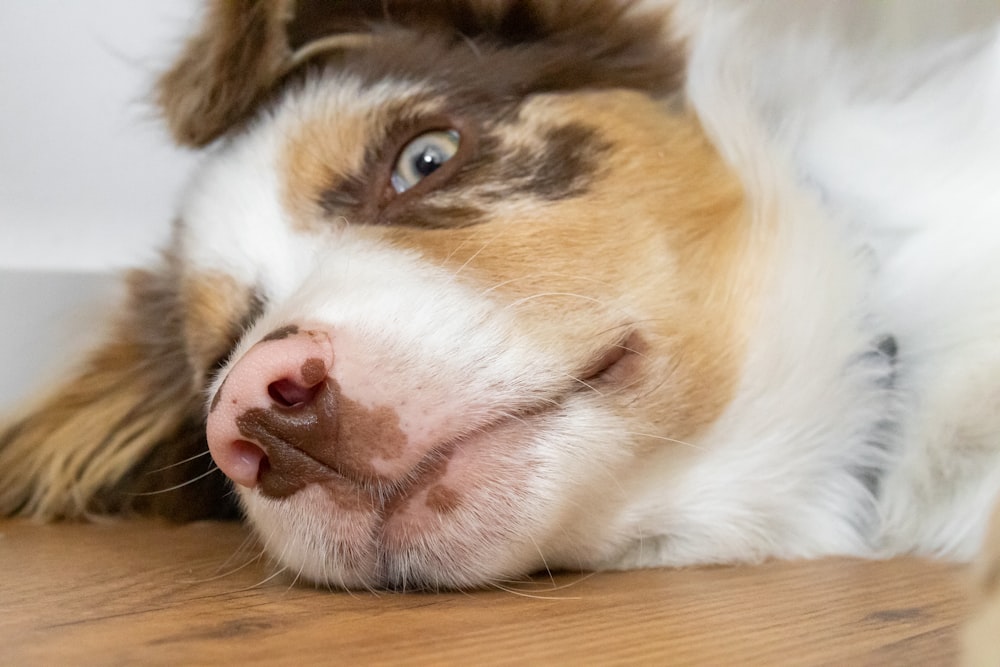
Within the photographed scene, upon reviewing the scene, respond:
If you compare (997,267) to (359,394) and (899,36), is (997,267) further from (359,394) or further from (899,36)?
(359,394)

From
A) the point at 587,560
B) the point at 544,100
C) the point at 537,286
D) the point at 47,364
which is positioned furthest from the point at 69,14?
the point at 587,560

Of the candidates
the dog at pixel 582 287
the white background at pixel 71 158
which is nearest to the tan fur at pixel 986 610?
the dog at pixel 582 287

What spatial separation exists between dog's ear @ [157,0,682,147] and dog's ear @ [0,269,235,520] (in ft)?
1.18

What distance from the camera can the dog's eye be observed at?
1321 millimetres

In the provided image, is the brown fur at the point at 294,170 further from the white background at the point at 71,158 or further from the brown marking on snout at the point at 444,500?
the white background at the point at 71,158

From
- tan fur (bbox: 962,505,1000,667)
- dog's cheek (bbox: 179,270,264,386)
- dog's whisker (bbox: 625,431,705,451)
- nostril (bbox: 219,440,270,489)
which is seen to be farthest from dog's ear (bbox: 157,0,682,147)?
tan fur (bbox: 962,505,1000,667)

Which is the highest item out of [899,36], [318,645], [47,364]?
[899,36]

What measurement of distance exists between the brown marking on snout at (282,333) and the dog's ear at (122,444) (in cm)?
70

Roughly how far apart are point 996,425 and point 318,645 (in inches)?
32.6

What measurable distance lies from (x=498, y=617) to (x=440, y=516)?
15 centimetres

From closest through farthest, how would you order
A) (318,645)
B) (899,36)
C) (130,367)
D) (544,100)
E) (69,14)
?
(318,645)
(544,100)
(899,36)
(130,367)
(69,14)

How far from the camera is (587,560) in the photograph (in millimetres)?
1150

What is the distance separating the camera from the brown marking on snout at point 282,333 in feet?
3.21

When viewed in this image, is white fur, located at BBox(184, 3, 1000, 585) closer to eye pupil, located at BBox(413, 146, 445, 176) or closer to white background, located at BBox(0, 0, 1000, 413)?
eye pupil, located at BBox(413, 146, 445, 176)
